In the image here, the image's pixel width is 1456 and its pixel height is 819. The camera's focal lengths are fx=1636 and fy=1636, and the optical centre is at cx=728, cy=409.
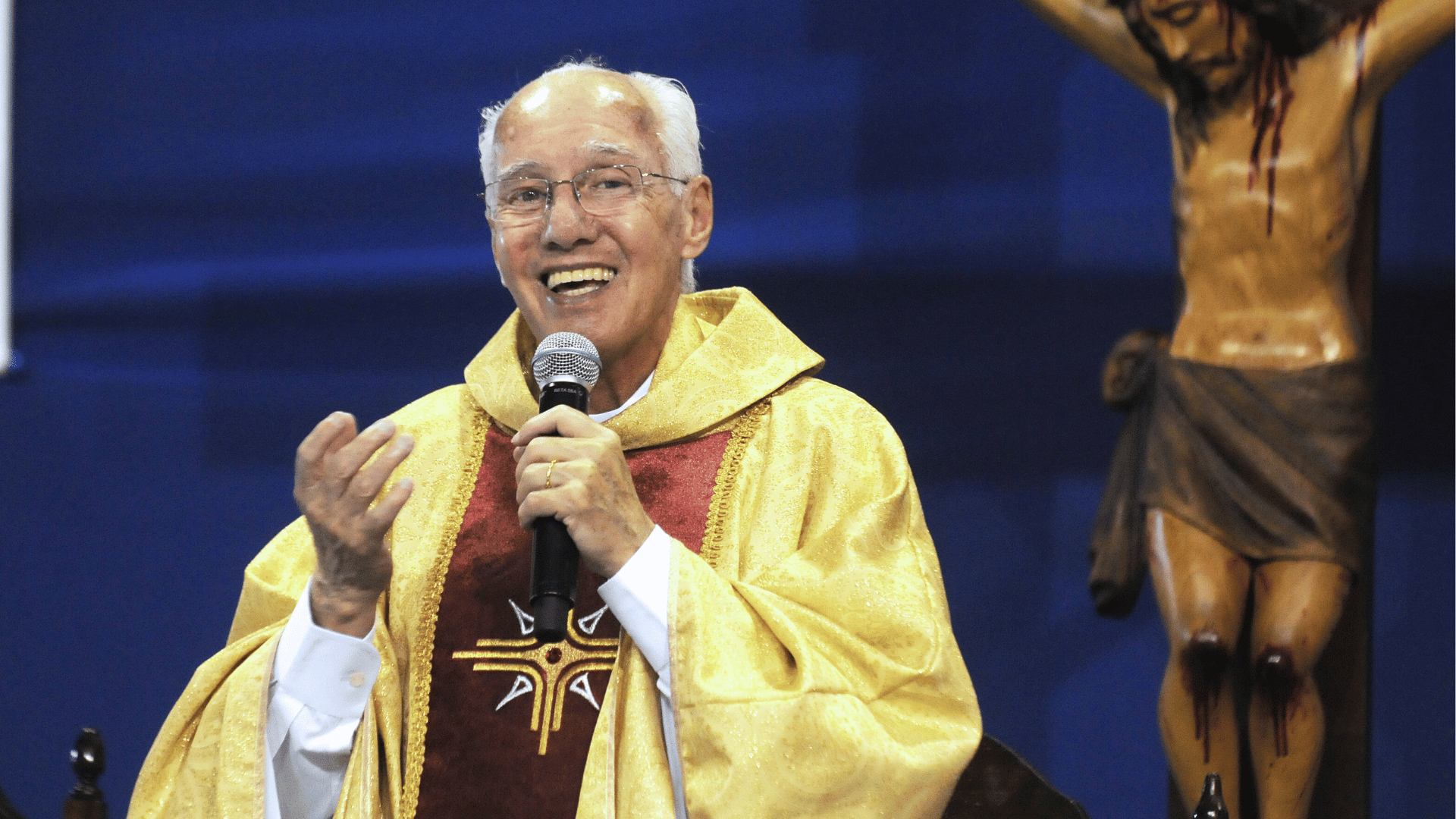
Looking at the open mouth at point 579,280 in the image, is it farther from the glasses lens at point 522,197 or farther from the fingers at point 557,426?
Answer: the fingers at point 557,426

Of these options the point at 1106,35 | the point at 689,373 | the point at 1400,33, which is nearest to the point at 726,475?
the point at 689,373

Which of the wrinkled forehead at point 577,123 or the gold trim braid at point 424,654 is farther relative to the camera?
the wrinkled forehead at point 577,123

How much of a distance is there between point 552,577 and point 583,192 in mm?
779

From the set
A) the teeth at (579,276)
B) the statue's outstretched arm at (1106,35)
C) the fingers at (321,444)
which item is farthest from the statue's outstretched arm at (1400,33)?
the fingers at (321,444)

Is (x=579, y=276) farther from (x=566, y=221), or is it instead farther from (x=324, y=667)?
(x=324, y=667)

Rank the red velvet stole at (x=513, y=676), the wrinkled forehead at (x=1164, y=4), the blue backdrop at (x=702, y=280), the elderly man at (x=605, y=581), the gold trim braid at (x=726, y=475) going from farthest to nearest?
the blue backdrop at (x=702, y=280) < the wrinkled forehead at (x=1164, y=4) < the gold trim braid at (x=726, y=475) < the red velvet stole at (x=513, y=676) < the elderly man at (x=605, y=581)

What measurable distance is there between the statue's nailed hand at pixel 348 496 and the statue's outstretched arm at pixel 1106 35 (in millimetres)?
2040

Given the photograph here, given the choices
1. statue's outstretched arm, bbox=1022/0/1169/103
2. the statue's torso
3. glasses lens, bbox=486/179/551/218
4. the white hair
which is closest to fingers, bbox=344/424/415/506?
glasses lens, bbox=486/179/551/218

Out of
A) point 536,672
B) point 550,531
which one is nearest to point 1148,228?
point 536,672

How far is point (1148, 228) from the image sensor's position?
425cm

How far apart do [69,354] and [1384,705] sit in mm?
3774

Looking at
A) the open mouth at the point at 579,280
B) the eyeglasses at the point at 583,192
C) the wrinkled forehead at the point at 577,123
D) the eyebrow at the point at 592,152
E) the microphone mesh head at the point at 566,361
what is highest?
the wrinkled forehead at the point at 577,123

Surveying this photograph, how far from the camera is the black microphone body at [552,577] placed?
5.87 ft

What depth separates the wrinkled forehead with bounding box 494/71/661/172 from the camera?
2432 mm
